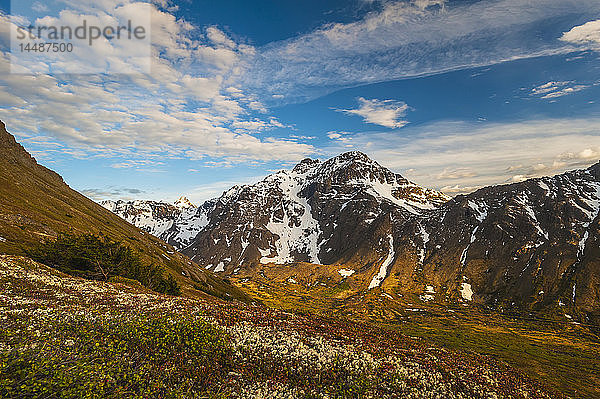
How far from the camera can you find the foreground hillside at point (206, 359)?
13.1 meters

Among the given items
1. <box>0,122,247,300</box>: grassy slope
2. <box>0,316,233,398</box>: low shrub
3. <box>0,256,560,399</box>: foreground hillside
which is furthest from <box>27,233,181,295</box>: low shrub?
<box>0,316,233,398</box>: low shrub

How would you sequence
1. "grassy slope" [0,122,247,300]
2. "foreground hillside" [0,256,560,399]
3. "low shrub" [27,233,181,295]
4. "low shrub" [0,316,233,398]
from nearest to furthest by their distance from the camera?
"low shrub" [0,316,233,398] < "foreground hillside" [0,256,560,399] < "low shrub" [27,233,181,295] < "grassy slope" [0,122,247,300]

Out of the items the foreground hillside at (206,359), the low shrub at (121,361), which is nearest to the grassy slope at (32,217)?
the foreground hillside at (206,359)

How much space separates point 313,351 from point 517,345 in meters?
204

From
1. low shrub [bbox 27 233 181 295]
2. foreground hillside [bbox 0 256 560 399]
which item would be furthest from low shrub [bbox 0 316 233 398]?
low shrub [bbox 27 233 181 295]

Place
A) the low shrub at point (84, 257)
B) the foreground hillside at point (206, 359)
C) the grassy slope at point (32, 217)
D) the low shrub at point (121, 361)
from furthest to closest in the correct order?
the grassy slope at point (32, 217) < the low shrub at point (84, 257) < the foreground hillside at point (206, 359) < the low shrub at point (121, 361)

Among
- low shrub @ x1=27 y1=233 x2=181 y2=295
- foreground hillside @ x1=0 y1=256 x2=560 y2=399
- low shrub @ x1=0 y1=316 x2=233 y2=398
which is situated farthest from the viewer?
low shrub @ x1=27 y1=233 x2=181 y2=295

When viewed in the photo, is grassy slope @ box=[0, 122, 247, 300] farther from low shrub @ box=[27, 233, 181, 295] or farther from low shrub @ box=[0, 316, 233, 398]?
low shrub @ box=[0, 316, 233, 398]

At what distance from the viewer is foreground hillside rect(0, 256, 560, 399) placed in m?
13.1

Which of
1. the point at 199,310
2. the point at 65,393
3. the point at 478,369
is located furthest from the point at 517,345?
the point at 65,393

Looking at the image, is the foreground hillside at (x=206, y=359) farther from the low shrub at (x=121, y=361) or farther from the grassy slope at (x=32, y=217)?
the grassy slope at (x=32, y=217)

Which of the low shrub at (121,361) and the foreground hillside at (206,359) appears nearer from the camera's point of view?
the low shrub at (121,361)

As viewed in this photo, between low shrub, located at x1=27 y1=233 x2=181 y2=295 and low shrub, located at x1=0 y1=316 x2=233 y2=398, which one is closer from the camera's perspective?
low shrub, located at x1=0 y1=316 x2=233 y2=398

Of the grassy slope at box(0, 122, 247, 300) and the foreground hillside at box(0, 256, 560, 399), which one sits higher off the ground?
the grassy slope at box(0, 122, 247, 300)
